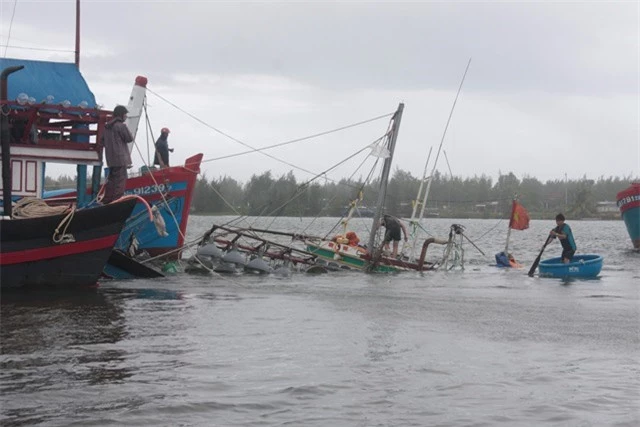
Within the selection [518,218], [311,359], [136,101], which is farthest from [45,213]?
[518,218]

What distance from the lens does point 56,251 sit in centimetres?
1542

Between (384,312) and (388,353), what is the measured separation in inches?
149

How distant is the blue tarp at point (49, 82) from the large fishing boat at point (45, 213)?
1.13m

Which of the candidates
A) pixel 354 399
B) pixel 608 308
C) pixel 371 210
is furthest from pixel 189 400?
pixel 371 210

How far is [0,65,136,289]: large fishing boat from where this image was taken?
15.1 m

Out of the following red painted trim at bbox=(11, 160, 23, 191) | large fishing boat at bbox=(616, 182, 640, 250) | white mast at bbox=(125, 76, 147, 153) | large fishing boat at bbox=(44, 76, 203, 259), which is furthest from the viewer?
large fishing boat at bbox=(616, 182, 640, 250)

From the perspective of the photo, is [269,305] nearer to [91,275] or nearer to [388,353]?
[91,275]

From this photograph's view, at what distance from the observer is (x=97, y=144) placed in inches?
693

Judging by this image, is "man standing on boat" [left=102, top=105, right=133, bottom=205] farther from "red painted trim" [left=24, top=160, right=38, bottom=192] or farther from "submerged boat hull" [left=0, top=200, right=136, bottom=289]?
"red painted trim" [left=24, top=160, right=38, bottom=192]

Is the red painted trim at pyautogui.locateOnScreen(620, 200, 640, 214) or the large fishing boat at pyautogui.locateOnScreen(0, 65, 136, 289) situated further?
the red painted trim at pyautogui.locateOnScreen(620, 200, 640, 214)

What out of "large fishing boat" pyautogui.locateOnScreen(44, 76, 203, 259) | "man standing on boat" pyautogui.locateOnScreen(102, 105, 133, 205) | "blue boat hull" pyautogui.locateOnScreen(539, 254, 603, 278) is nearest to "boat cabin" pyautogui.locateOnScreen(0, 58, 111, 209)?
"man standing on boat" pyautogui.locateOnScreen(102, 105, 133, 205)

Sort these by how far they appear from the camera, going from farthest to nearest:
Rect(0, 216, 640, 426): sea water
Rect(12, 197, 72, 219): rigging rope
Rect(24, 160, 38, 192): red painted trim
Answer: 1. Rect(24, 160, 38, 192): red painted trim
2. Rect(12, 197, 72, 219): rigging rope
3. Rect(0, 216, 640, 426): sea water

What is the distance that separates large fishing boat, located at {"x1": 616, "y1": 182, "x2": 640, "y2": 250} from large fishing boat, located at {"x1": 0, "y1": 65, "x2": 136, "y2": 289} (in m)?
32.1

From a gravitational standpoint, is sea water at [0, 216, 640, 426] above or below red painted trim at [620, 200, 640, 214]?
below
